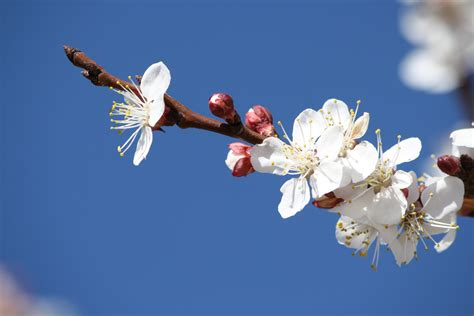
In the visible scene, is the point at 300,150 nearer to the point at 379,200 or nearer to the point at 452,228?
the point at 379,200

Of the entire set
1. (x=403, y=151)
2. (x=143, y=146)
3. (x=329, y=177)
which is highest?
(x=403, y=151)

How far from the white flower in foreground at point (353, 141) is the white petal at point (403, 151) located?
67mm

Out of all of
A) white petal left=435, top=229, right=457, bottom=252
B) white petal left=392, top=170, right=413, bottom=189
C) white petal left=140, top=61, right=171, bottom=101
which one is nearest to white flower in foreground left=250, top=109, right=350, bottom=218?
white petal left=392, top=170, right=413, bottom=189

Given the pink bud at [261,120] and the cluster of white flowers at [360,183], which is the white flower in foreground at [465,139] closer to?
the cluster of white flowers at [360,183]

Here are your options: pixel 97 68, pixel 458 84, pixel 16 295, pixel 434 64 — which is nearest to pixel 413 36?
pixel 434 64

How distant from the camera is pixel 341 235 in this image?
4.53ft

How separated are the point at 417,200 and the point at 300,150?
259 mm

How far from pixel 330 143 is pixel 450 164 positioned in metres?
0.22

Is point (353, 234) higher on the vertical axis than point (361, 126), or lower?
lower

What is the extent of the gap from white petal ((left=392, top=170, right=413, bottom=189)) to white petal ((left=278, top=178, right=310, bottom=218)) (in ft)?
0.55

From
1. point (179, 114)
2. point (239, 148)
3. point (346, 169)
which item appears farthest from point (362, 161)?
point (179, 114)

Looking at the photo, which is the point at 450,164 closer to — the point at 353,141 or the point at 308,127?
the point at 353,141

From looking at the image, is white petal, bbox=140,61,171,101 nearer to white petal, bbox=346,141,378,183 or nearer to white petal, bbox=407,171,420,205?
white petal, bbox=346,141,378,183

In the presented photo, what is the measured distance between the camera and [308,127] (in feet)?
4.25
